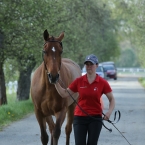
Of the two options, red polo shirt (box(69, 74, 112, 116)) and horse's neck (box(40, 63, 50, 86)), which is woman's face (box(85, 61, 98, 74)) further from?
horse's neck (box(40, 63, 50, 86))

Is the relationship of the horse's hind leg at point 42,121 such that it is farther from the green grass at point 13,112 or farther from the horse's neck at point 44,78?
the green grass at point 13,112

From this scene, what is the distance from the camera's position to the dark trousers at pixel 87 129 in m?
8.26

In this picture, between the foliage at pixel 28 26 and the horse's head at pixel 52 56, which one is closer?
the horse's head at pixel 52 56

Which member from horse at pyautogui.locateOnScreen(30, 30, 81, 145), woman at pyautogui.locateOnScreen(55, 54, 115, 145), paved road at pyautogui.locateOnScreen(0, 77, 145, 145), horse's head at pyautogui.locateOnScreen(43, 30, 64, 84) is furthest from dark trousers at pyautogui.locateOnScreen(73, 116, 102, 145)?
paved road at pyautogui.locateOnScreen(0, 77, 145, 145)

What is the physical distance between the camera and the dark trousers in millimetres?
8258

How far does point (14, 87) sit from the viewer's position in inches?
1594

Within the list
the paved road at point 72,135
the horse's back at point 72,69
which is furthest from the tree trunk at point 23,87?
the horse's back at point 72,69

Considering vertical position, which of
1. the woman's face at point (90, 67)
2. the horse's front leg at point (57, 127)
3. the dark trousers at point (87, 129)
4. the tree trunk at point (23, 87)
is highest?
the woman's face at point (90, 67)

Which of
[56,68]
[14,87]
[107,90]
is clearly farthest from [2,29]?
[14,87]

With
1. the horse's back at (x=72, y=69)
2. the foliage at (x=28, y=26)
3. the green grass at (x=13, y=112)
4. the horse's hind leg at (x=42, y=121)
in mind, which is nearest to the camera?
the horse's hind leg at (x=42, y=121)

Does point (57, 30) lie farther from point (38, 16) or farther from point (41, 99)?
point (41, 99)

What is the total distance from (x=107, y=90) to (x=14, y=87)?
32342 millimetres

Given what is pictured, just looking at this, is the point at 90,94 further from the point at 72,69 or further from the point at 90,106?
the point at 72,69

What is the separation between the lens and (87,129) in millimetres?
8391
